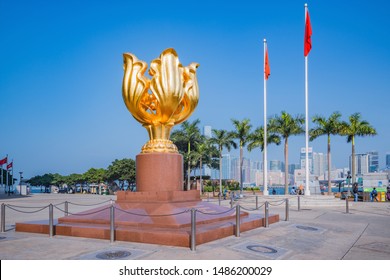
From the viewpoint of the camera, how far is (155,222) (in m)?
9.72

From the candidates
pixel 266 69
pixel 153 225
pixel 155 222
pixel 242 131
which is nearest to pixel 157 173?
pixel 155 222

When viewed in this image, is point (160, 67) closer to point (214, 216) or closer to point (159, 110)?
point (159, 110)

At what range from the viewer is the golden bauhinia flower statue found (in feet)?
40.8

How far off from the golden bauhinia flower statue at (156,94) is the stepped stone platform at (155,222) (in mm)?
1830

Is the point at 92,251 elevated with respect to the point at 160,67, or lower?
lower

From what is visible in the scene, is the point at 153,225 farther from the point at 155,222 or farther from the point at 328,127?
the point at 328,127

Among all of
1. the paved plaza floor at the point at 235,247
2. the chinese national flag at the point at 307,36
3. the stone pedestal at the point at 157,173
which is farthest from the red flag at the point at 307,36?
the stone pedestal at the point at 157,173

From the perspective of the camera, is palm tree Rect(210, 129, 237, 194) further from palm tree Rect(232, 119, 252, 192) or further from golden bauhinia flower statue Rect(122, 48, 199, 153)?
golden bauhinia flower statue Rect(122, 48, 199, 153)

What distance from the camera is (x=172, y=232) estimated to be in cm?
877

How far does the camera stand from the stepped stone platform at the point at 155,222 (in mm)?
8969

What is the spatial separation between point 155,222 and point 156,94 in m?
4.76

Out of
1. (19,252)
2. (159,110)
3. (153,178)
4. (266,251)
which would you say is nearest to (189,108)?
(159,110)

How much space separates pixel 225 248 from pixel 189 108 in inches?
258
